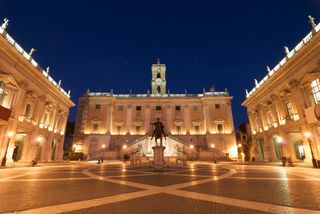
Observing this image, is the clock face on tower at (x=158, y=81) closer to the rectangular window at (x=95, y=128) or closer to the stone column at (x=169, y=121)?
the stone column at (x=169, y=121)

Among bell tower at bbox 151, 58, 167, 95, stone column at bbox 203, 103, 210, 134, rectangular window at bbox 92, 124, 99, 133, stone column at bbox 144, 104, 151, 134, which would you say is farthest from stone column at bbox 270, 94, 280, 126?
rectangular window at bbox 92, 124, 99, 133

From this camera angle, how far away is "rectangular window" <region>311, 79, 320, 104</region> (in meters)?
18.8

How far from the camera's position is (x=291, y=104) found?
23078 mm

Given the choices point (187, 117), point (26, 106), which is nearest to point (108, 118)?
point (26, 106)

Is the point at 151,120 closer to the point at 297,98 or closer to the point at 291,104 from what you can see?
the point at 291,104

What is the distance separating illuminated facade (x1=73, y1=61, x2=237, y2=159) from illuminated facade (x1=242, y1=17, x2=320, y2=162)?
11023 millimetres

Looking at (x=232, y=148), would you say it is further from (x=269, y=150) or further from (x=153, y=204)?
(x=153, y=204)

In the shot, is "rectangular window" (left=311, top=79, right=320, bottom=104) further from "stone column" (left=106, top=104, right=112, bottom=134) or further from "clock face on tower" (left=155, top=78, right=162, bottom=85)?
"stone column" (left=106, top=104, right=112, bottom=134)

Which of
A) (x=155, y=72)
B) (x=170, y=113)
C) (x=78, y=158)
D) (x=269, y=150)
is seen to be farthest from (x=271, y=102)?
(x=78, y=158)

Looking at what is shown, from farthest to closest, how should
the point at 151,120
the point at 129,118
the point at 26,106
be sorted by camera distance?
the point at 151,120, the point at 129,118, the point at 26,106

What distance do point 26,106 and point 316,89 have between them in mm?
38103

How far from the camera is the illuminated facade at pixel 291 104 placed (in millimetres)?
18391

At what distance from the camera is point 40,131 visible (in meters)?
26.3

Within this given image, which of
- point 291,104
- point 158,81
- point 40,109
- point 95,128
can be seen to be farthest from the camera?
point 158,81
